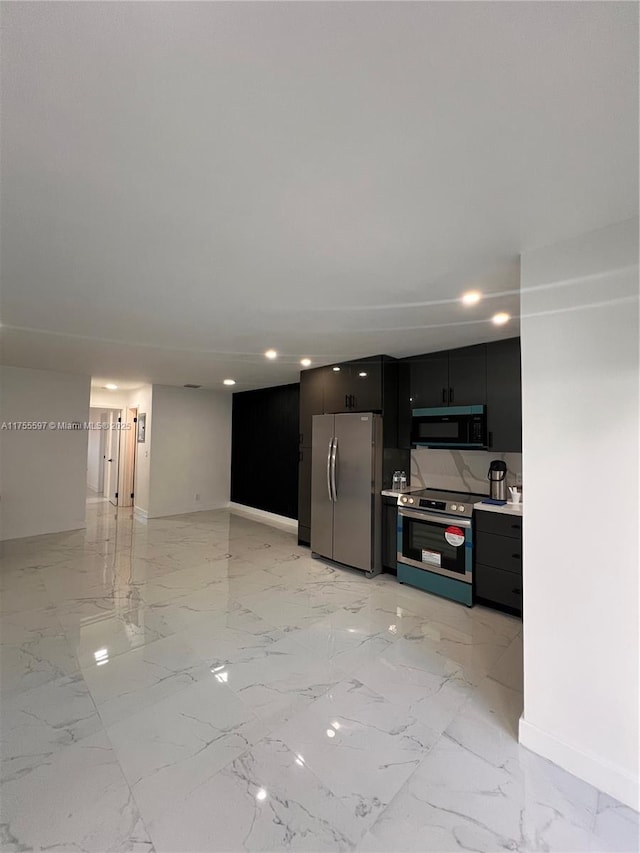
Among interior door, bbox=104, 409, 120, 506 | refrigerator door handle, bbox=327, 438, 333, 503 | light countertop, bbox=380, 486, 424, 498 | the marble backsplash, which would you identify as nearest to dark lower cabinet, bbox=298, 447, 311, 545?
refrigerator door handle, bbox=327, 438, 333, 503

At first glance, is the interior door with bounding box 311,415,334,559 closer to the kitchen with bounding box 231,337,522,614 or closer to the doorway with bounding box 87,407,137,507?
the kitchen with bounding box 231,337,522,614

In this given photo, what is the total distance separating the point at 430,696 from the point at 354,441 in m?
2.38

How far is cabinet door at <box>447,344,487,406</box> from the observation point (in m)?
3.44

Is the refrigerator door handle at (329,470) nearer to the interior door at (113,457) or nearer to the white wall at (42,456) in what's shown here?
the white wall at (42,456)

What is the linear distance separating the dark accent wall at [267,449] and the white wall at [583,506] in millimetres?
4383

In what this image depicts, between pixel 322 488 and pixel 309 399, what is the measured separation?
1195mm

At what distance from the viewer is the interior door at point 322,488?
4.22 meters

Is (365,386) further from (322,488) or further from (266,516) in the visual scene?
(266,516)

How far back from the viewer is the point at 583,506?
158cm

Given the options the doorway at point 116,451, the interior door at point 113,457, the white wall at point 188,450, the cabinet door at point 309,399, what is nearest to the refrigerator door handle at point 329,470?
the cabinet door at point 309,399

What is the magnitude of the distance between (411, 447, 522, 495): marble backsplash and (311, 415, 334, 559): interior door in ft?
3.38

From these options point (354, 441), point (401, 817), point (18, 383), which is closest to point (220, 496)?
point (18, 383)

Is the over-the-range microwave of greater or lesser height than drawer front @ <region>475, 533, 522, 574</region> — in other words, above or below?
above

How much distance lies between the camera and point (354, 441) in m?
3.98
